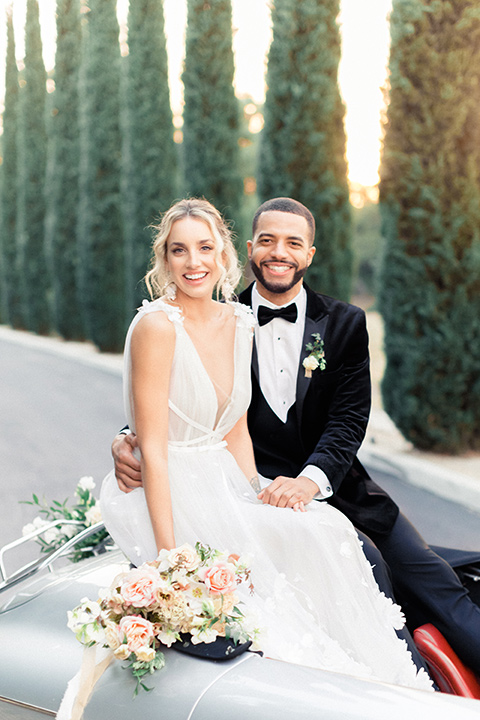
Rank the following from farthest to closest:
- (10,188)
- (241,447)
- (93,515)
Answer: (10,188) < (93,515) < (241,447)

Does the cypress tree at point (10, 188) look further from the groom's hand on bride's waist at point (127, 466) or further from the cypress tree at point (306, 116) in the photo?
the groom's hand on bride's waist at point (127, 466)

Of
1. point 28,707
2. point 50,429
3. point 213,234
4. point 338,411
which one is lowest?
point 50,429

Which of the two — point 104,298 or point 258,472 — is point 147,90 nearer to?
point 104,298

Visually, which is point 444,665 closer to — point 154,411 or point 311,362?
point 311,362

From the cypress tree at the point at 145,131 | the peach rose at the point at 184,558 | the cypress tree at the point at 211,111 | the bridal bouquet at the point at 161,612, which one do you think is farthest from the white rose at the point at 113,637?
the cypress tree at the point at 145,131

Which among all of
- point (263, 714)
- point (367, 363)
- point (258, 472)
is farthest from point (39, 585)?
point (367, 363)

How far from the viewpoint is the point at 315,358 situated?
8.29 feet

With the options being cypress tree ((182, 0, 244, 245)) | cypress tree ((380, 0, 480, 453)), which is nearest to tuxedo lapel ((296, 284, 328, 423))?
cypress tree ((380, 0, 480, 453))

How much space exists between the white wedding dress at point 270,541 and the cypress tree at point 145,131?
550 inches

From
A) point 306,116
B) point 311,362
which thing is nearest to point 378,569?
point 311,362

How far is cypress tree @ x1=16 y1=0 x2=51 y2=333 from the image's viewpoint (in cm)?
2308

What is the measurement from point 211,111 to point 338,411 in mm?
12323

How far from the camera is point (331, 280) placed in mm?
11117

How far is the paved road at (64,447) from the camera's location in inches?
219
